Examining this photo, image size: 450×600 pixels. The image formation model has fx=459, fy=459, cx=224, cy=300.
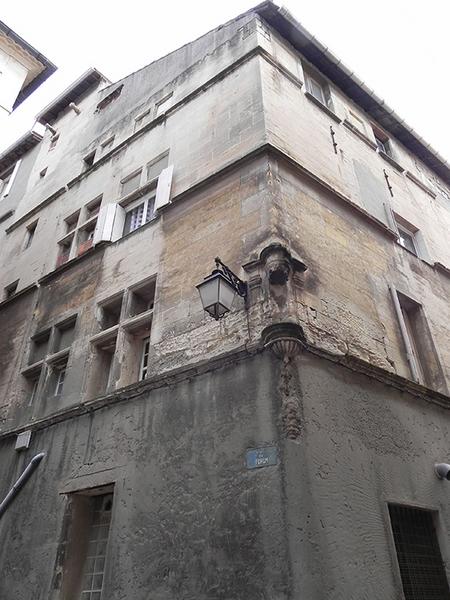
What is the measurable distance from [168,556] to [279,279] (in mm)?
3336

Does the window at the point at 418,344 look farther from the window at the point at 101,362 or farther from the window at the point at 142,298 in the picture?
the window at the point at 101,362

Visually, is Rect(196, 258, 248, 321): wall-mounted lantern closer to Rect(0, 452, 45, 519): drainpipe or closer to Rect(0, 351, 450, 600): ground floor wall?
Rect(0, 351, 450, 600): ground floor wall

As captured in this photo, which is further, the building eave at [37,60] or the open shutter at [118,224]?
the building eave at [37,60]

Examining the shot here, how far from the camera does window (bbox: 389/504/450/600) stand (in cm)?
494

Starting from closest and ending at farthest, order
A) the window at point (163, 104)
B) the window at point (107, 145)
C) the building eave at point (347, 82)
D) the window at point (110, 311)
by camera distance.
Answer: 1. the window at point (110, 311)
2. the building eave at point (347, 82)
3. the window at point (163, 104)
4. the window at point (107, 145)

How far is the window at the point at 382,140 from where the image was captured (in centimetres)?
1283

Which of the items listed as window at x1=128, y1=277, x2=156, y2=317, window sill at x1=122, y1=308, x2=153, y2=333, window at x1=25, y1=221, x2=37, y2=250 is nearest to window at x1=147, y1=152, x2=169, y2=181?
window at x1=128, y1=277, x2=156, y2=317

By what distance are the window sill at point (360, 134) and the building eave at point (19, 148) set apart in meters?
12.3

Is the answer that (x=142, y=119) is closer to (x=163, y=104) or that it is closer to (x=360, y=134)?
(x=163, y=104)

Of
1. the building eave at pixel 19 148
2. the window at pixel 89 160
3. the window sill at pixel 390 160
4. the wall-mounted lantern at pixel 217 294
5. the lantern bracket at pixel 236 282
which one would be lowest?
the wall-mounted lantern at pixel 217 294

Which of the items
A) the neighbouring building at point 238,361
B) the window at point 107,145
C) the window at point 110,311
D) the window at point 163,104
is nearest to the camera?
the neighbouring building at point 238,361

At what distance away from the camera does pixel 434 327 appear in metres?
8.27

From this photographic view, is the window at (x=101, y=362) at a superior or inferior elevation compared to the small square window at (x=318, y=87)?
inferior

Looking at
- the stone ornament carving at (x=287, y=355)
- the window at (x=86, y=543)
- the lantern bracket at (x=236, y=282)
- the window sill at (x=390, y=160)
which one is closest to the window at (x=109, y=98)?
the window sill at (x=390, y=160)
